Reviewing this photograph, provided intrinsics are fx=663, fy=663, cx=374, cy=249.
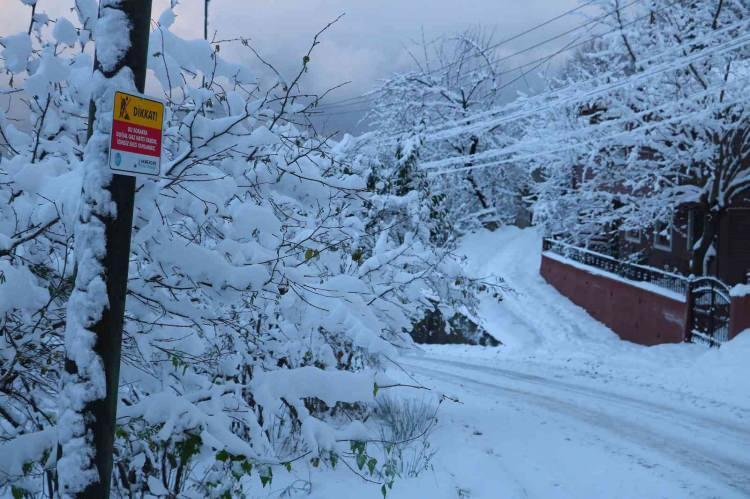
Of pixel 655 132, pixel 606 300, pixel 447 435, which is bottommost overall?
pixel 447 435

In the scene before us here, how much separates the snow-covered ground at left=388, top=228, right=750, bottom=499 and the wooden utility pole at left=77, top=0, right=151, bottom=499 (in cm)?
329

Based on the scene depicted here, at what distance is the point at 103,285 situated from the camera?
10.0 feet

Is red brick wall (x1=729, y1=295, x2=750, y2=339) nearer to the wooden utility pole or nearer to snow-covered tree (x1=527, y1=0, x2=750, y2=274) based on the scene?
snow-covered tree (x1=527, y1=0, x2=750, y2=274)

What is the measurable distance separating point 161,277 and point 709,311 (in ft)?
51.2

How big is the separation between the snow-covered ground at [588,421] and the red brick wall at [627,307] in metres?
0.79

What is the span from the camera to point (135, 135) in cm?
315

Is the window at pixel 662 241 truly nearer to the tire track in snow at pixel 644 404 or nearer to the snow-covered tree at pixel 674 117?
the snow-covered tree at pixel 674 117

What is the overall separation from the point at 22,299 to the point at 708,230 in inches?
759

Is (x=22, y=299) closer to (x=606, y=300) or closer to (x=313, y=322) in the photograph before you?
(x=313, y=322)

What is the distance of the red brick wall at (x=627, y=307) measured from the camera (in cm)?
1752

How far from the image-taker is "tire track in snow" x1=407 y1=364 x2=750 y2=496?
24.1ft

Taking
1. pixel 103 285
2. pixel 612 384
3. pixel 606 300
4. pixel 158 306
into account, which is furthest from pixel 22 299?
pixel 606 300

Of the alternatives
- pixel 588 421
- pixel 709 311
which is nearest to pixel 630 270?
pixel 709 311

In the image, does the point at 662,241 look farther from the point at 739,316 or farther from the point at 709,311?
the point at 739,316
